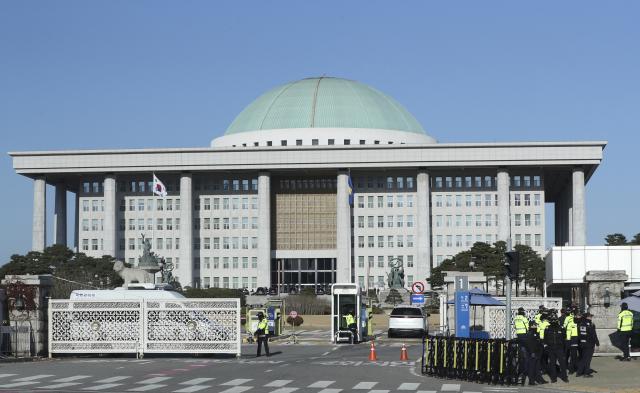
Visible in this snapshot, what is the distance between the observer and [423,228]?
15550 cm

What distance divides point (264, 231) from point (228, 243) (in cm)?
879

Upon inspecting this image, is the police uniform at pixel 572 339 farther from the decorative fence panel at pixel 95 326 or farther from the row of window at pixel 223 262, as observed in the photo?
the row of window at pixel 223 262

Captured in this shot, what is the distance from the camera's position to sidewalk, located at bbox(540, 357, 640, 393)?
2935 cm

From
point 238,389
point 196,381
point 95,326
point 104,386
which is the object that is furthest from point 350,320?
point 238,389

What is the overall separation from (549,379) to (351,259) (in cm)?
12675

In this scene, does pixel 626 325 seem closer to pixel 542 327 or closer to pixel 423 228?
pixel 542 327

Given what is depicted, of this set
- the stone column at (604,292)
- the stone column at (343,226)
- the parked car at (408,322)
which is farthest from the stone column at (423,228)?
the stone column at (604,292)

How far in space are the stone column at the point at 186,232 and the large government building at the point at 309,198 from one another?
19 centimetres

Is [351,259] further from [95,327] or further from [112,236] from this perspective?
[95,327]

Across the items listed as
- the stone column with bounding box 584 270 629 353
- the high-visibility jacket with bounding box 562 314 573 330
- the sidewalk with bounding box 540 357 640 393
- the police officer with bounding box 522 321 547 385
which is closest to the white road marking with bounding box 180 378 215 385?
the police officer with bounding box 522 321 547 385

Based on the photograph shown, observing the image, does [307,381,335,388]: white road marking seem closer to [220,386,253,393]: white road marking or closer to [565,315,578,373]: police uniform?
[220,386,253,393]: white road marking

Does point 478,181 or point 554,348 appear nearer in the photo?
point 554,348

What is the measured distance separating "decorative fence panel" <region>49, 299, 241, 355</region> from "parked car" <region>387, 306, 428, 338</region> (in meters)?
21.8

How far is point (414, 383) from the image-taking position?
100ft
